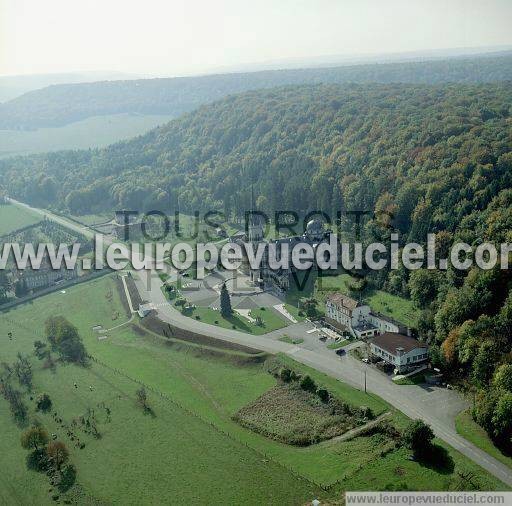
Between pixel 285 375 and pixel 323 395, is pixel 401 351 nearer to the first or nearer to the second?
pixel 323 395

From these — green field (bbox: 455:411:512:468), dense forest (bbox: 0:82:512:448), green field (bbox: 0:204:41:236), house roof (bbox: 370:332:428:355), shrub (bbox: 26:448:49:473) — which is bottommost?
shrub (bbox: 26:448:49:473)

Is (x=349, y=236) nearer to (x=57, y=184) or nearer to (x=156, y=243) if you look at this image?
Result: (x=156, y=243)

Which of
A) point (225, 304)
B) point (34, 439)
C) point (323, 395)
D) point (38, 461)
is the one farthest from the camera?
point (225, 304)

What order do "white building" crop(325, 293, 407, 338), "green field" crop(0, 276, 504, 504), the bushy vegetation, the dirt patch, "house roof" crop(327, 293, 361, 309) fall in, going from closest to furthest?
"green field" crop(0, 276, 504, 504) < the dirt patch < "white building" crop(325, 293, 407, 338) < the bushy vegetation < "house roof" crop(327, 293, 361, 309)

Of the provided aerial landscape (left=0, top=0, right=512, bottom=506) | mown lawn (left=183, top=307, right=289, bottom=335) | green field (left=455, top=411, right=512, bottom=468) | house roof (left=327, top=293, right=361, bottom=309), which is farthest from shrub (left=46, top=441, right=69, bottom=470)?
house roof (left=327, top=293, right=361, bottom=309)

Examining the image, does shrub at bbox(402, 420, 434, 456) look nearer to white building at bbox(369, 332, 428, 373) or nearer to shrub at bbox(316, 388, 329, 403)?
shrub at bbox(316, 388, 329, 403)

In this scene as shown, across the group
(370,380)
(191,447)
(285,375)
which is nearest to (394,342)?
(370,380)
